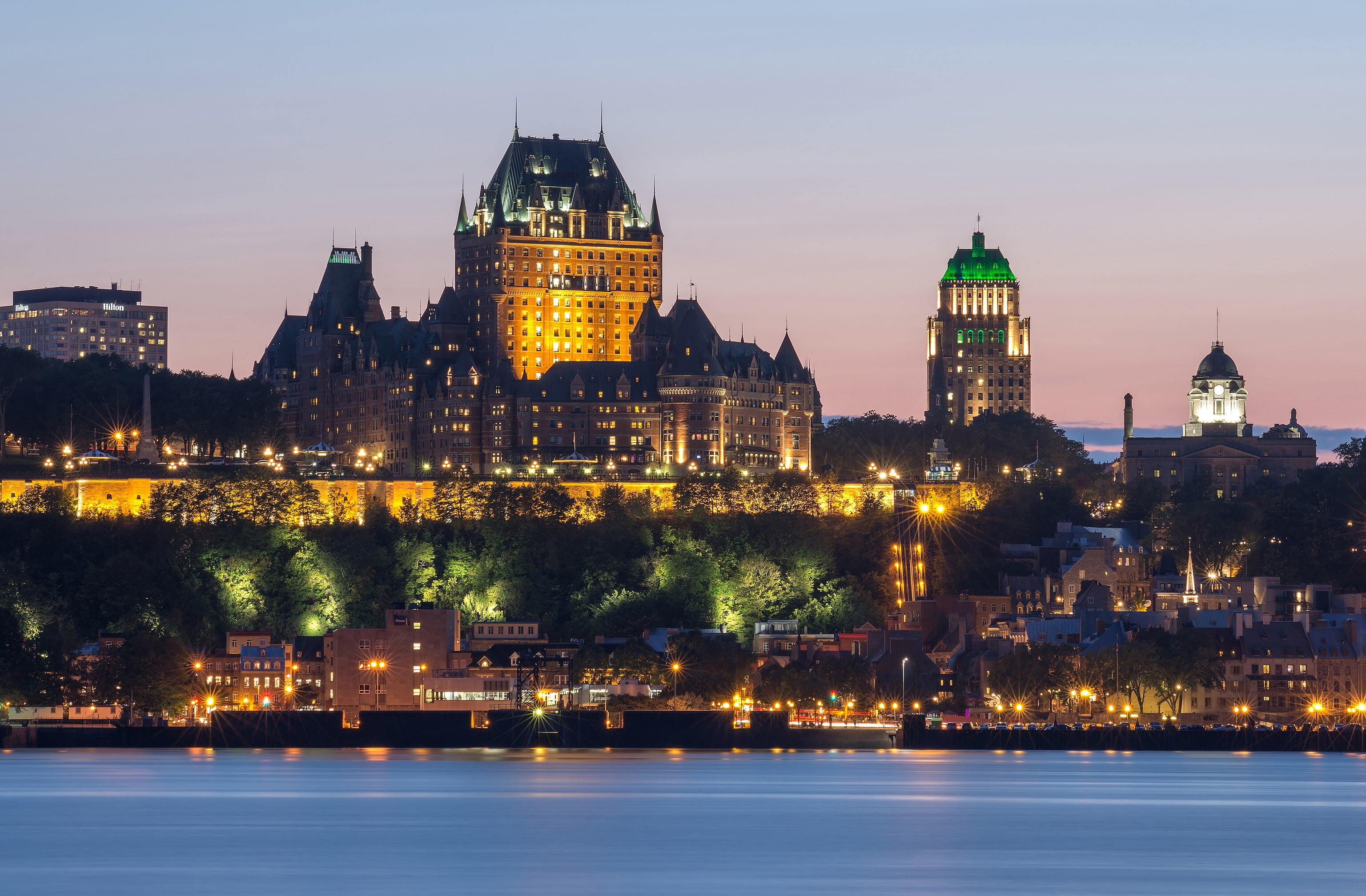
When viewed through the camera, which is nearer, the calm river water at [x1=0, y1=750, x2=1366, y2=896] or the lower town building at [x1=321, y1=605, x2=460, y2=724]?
the calm river water at [x1=0, y1=750, x2=1366, y2=896]

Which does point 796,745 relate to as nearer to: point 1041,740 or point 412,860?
point 1041,740

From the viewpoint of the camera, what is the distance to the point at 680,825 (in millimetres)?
128375

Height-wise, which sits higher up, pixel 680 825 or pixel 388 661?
pixel 388 661

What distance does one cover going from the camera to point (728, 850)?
389ft

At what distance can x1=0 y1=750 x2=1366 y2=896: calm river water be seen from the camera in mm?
108500

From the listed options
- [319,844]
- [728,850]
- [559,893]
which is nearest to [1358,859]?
[728,850]

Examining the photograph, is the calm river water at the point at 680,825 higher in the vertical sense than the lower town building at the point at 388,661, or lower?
lower

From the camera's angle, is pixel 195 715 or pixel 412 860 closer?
pixel 412 860

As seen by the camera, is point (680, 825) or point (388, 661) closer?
→ point (680, 825)

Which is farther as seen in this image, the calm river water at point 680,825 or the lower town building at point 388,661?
the lower town building at point 388,661

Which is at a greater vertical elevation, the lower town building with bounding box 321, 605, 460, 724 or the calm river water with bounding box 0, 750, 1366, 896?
the lower town building with bounding box 321, 605, 460, 724

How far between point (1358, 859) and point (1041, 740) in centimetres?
6587

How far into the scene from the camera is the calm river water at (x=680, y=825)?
10850 cm

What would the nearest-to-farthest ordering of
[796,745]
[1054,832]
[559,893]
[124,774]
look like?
[559,893]
[1054,832]
[124,774]
[796,745]
